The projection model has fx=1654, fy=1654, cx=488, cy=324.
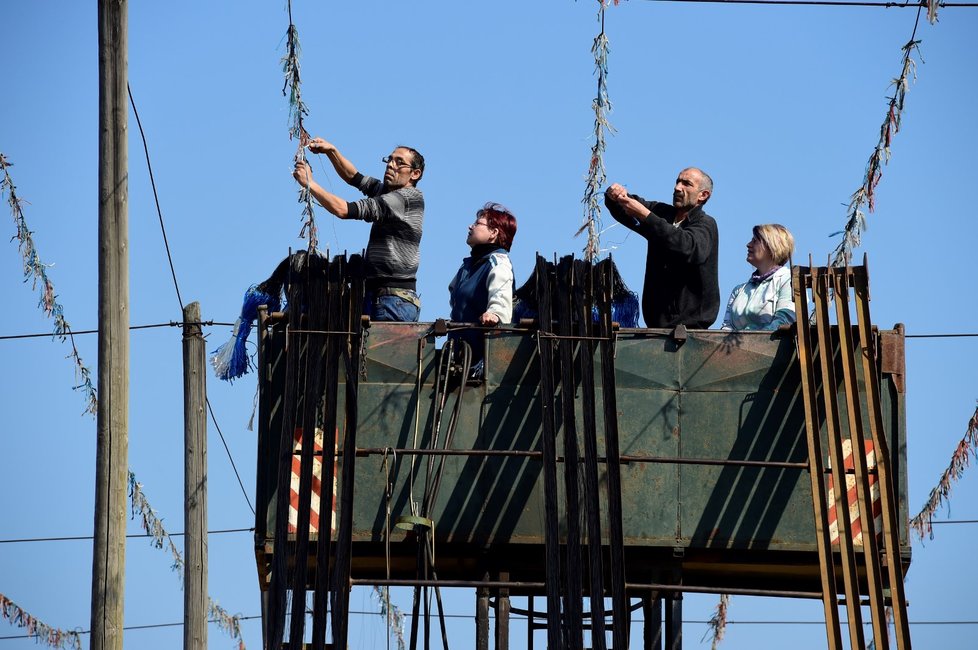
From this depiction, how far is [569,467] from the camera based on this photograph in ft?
→ 35.6

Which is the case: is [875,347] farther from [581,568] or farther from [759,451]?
[581,568]

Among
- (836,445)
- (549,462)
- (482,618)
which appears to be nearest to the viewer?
(549,462)

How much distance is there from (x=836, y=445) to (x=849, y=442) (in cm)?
26

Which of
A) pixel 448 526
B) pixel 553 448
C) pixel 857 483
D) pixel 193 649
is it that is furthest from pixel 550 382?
pixel 193 649

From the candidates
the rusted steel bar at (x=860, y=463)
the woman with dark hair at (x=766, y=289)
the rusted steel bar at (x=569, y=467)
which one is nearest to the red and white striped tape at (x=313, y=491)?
the rusted steel bar at (x=569, y=467)

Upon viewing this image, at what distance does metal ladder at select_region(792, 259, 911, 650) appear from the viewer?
34.6ft

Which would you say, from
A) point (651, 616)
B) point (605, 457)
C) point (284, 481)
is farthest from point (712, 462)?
point (284, 481)

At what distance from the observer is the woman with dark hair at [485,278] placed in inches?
451

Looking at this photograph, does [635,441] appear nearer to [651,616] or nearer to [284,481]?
[651,616]

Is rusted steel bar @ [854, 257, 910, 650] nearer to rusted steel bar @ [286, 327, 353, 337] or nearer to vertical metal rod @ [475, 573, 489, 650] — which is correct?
vertical metal rod @ [475, 573, 489, 650]

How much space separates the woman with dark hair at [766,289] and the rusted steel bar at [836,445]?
0.42m

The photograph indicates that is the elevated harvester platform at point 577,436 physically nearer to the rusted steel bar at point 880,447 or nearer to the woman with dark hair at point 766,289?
the rusted steel bar at point 880,447

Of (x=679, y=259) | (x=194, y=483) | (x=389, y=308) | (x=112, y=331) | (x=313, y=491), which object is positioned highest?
(x=679, y=259)

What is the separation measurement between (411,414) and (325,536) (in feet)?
3.40
